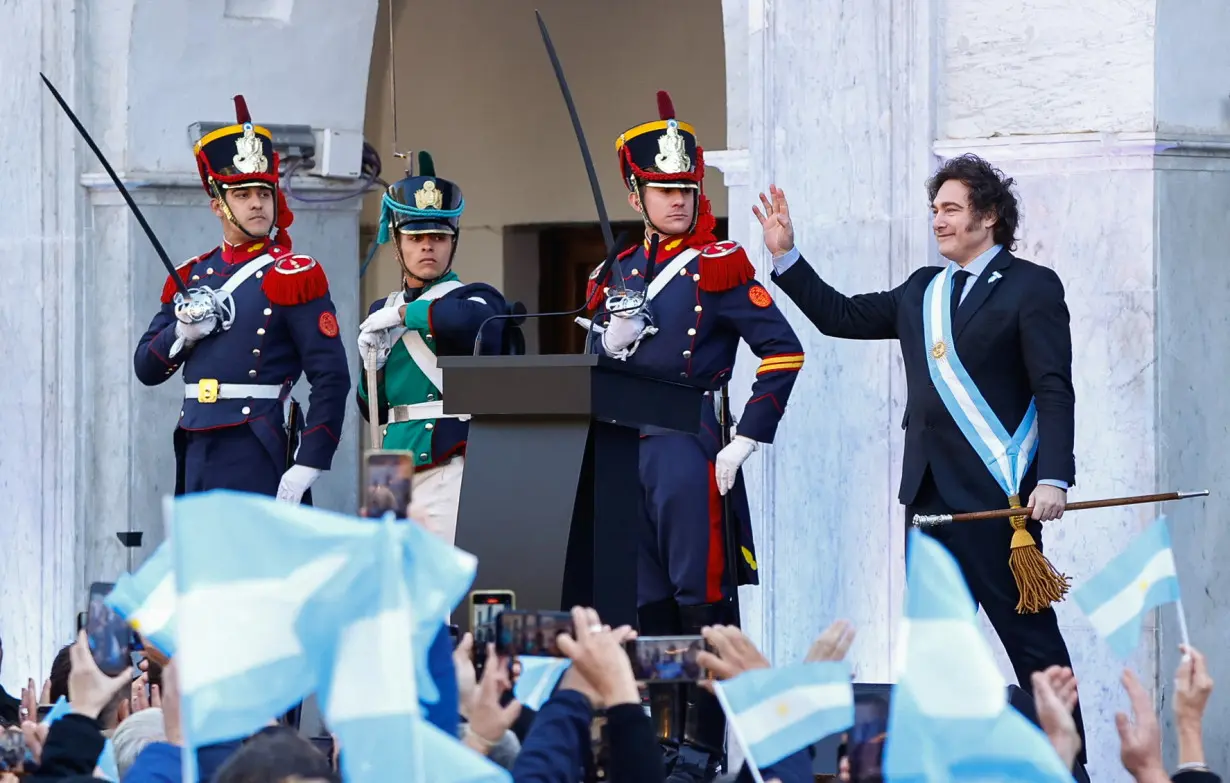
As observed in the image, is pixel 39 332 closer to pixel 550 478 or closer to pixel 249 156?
pixel 249 156

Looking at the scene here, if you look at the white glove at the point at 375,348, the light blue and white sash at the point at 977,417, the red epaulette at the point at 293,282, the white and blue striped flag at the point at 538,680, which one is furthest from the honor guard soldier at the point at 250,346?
the white and blue striped flag at the point at 538,680

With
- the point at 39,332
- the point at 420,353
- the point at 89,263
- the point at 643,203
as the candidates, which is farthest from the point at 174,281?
the point at 643,203

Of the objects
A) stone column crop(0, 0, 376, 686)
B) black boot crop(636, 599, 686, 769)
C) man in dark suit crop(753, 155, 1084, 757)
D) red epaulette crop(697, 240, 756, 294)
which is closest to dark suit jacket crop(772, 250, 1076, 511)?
man in dark suit crop(753, 155, 1084, 757)

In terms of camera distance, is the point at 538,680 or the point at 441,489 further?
the point at 441,489

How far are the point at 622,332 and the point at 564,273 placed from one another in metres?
4.87

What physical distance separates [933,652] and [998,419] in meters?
2.79

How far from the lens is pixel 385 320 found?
21.4 ft

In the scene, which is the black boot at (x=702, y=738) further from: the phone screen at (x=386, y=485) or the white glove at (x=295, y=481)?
the phone screen at (x=386, y=485)

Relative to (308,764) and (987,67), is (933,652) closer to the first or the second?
(308,764)

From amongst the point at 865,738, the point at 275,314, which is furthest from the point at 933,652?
the point at 275,314

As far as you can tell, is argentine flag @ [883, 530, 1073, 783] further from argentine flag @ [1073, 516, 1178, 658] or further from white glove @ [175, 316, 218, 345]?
white glove @ [175, 316, 218, 345]

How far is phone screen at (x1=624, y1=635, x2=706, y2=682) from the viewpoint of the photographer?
370 cm

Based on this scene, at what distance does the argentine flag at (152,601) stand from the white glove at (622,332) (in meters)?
2.53

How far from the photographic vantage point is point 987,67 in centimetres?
663
